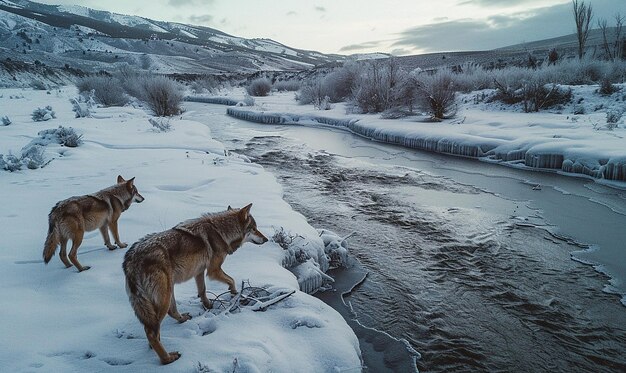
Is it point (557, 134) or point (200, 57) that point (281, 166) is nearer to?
point (557, 134)

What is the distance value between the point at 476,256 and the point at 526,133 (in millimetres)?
Result: 11538

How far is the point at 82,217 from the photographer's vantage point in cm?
439

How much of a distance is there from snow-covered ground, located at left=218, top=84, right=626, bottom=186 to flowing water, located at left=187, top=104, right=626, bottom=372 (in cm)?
97

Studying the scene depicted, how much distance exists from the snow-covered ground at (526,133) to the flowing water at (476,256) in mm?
975

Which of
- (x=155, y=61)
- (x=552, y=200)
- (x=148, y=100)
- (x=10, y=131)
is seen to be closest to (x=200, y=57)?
(x=155, y=61)

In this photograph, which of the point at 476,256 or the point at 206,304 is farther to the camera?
the point at 476,256

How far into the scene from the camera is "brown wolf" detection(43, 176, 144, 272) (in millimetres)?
4176

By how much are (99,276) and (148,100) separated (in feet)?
82.9

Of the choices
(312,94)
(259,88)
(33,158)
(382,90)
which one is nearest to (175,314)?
(33,158)

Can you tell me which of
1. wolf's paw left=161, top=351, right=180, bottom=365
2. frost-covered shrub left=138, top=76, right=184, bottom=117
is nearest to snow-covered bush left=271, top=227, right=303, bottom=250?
wolf's paw left=161, top=351, right=180, bottom=365

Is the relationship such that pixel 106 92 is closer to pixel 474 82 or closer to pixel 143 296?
pixel 474 82

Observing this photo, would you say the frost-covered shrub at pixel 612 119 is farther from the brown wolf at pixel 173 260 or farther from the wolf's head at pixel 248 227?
the brown wolf at pixel 173 260

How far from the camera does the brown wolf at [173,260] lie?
2.84m

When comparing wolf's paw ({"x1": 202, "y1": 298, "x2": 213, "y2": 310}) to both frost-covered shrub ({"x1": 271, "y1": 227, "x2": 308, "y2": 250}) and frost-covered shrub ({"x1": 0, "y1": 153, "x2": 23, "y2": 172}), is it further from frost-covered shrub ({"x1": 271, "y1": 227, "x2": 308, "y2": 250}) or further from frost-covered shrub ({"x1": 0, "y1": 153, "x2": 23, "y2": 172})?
frost-covered shrub ({"x1": 0, "y1": 153, "x2": 23, "y2": 172})
